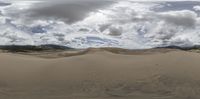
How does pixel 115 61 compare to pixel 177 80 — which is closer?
pixel 177 80

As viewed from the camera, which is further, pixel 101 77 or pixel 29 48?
pixel 29 48

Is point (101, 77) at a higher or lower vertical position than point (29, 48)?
lower

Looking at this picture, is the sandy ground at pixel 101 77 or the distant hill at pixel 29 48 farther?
the distant hill at pixel 29 48

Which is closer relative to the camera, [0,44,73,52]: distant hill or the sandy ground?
the sandy ground

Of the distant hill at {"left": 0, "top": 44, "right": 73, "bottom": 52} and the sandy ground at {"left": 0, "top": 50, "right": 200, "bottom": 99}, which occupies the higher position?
the distant hill at {"left": 0, "top": 44, "right": 73, "bottom": 52}

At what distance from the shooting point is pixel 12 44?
1003 centimetres

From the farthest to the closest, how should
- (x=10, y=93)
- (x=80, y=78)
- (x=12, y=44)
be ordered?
(x=12, y=44), (x=80, y=78), (x=10, y=93)

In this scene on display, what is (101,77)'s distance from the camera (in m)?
6.75

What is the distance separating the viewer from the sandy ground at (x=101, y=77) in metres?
6.32

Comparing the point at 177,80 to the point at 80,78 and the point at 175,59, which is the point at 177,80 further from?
the point at 80,78

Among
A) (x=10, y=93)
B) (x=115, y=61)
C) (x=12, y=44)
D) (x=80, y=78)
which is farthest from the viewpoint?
(x=12, y=44)

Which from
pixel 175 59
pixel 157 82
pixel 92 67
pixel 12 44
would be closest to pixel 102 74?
pixel 92 67

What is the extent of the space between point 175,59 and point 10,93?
266 centimetres

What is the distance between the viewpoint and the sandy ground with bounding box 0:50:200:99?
6.32 metres
